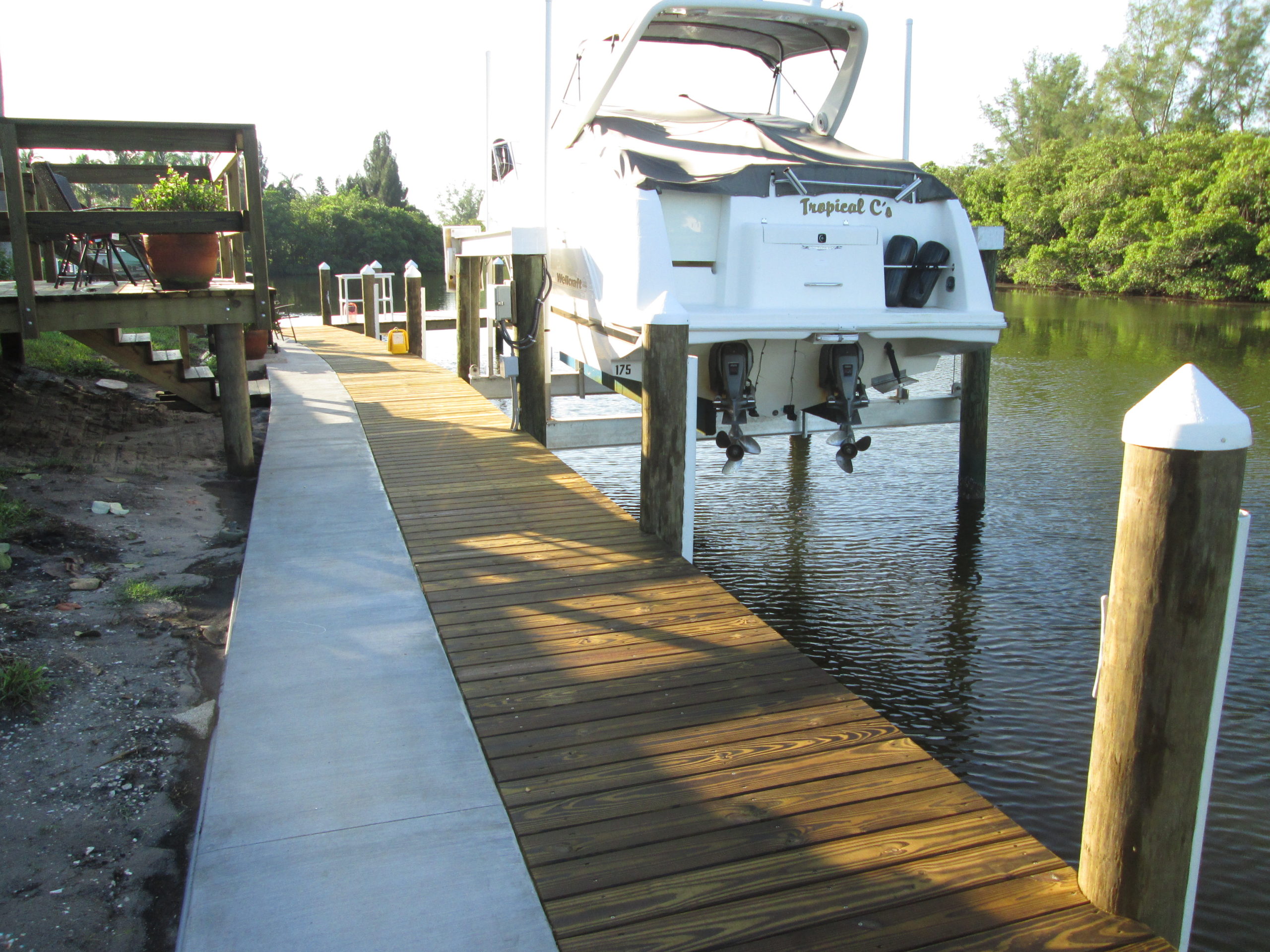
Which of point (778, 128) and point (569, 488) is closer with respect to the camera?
point (569, 488)

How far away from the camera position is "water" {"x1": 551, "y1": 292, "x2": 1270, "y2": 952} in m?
4.09

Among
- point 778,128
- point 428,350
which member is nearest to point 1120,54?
point 428,350

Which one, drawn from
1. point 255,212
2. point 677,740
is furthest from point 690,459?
point 255,212

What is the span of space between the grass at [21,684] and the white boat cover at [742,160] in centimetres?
378

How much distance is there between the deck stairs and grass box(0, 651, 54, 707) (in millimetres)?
3595

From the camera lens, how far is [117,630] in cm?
432

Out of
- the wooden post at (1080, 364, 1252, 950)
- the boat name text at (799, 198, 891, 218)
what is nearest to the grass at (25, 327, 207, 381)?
the boat name text at (799, 198, 891, 218)

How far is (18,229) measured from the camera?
5.71 meters

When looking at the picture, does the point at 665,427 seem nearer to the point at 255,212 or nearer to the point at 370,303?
the point at 255,212

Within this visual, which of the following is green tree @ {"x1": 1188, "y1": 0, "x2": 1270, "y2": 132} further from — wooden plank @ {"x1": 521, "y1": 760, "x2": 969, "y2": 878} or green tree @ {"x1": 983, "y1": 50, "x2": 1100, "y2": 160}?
wooden plank @ {"x1": 521, "y1": 760, "x2": 969, "y2": 878}

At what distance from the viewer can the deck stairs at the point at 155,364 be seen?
7.21m

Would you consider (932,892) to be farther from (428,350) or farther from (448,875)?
(428,350)

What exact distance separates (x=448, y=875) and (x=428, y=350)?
686 inches

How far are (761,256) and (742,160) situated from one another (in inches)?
26.5
